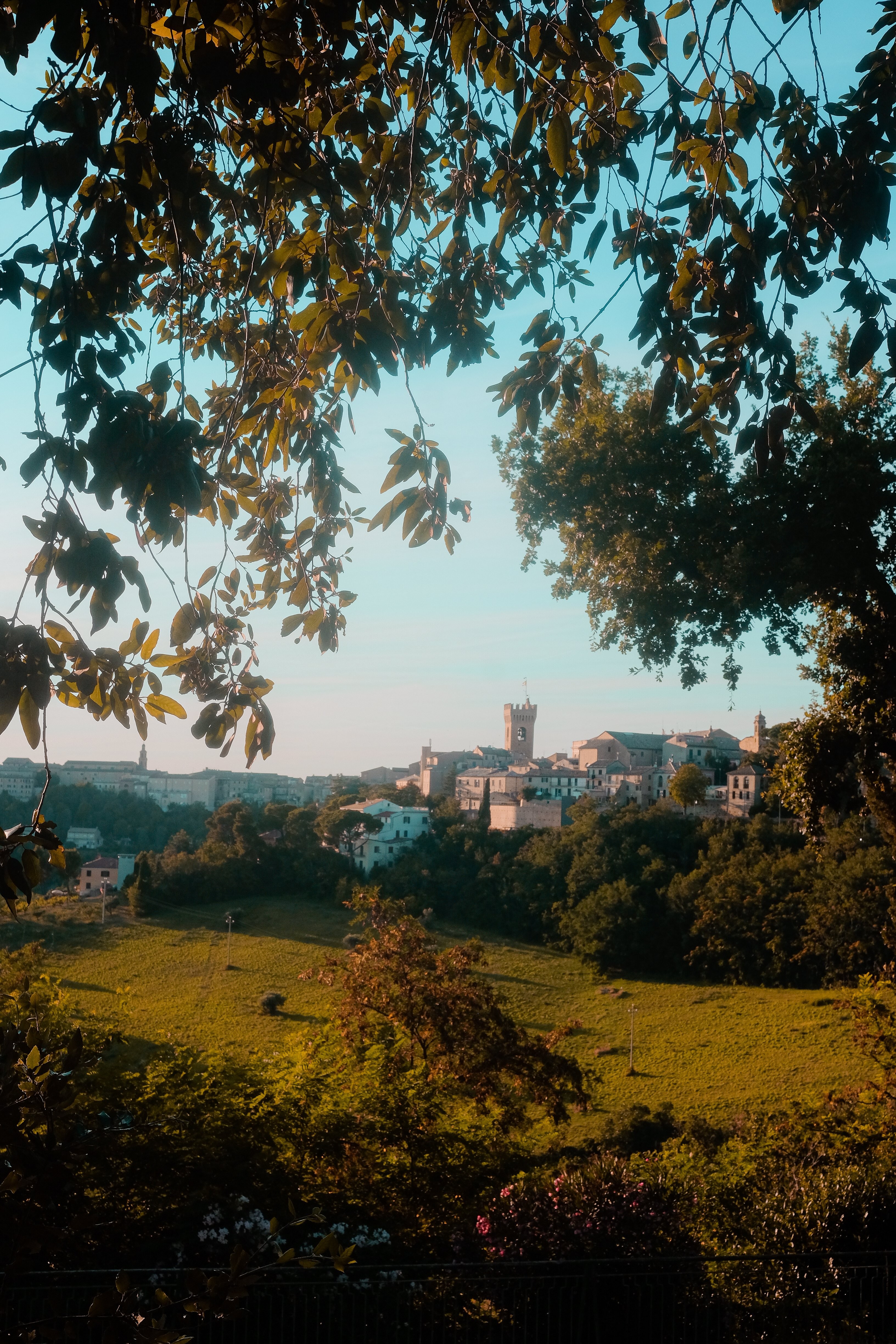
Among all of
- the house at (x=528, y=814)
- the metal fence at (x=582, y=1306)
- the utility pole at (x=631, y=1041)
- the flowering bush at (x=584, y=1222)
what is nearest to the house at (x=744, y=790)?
the house at (x=528, y=814)

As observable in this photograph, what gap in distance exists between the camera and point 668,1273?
13.2 feet

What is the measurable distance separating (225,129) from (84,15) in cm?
90

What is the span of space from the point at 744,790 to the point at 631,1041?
2182 cm

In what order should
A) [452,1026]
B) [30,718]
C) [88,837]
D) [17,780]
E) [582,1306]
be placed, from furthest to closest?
[88,837] < [17,780] < [452,1026] < [582,1306] < [30,718]

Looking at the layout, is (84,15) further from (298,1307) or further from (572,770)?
(572,770)

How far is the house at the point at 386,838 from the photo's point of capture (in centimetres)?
3650

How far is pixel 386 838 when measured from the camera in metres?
37.8

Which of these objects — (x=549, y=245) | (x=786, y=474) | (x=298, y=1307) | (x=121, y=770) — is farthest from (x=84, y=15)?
(x=121, y=770)

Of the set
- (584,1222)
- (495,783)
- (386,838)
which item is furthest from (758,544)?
(495,783)

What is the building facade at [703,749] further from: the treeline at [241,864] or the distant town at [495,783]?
the treeline at [241,864]

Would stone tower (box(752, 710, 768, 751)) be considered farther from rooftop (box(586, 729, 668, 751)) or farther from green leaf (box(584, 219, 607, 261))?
green leaf (box(584, 219, 607, 261))

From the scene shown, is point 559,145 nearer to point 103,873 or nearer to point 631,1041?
point 631,1041

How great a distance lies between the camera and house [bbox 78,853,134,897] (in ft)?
99.6

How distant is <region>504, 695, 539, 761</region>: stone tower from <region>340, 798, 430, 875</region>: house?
131 ft
